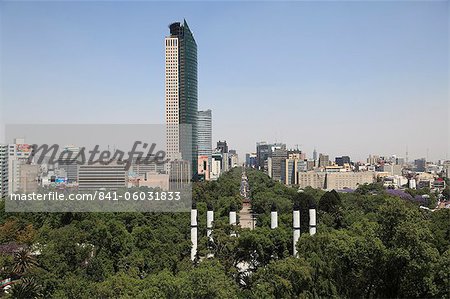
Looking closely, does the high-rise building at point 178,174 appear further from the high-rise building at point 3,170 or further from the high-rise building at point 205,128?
the high-rise building at point 205,128

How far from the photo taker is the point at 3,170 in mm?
28312

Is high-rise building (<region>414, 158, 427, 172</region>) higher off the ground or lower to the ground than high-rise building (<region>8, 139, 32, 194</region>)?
lower

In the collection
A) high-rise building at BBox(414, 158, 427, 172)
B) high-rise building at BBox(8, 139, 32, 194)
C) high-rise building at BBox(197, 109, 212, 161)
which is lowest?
high-rise building at BBox(414, 158, 427, 172)

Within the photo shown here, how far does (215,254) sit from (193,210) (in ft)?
7.09

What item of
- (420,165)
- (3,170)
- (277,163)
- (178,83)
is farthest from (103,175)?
(420,165)

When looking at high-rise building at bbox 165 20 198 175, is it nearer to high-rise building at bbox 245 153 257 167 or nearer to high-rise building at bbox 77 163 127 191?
high-rise building at bbox 77 163 127 191

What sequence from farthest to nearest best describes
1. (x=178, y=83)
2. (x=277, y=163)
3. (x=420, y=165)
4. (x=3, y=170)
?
(x=420, y=165) → (x=277, y=163) → (x=178, y=83) → (x=3, y=170)

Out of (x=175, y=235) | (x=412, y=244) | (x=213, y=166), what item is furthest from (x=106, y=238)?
(x=213, y=166)

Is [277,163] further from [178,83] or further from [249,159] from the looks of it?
[249,159]

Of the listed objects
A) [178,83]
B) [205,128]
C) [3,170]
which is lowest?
[3,170]

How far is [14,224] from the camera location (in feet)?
45.6

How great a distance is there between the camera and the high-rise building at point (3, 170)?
90.6 feet

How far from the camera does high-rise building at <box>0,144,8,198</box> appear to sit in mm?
27630

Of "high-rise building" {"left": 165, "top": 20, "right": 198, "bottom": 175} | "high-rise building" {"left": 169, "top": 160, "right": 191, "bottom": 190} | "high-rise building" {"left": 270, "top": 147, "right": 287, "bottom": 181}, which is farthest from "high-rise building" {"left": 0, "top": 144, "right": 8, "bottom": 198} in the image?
"high-rise building" {"left": 270, "top": 147, "right": 287, "bottom": 181}
